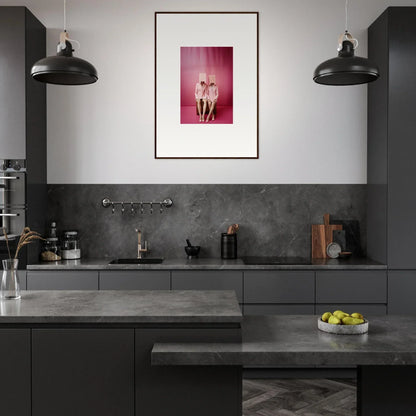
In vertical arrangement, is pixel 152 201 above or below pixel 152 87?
below

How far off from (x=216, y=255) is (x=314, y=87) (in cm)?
194

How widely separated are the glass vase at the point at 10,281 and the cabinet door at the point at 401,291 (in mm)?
3113

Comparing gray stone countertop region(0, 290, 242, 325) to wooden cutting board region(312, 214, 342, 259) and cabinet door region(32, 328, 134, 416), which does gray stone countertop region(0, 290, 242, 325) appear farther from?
wooden cutting board region(312, 214, 342, 259)

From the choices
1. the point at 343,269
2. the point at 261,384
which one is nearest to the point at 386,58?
the point at 343,269

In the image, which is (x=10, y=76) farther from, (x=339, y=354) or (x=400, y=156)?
(x=339, y=354)

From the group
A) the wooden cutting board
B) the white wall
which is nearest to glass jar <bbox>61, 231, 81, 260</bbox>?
the white wall

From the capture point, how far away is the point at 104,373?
101 inches

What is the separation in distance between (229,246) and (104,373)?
2.53 m

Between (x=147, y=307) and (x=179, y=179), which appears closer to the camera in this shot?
(x=147, y=307)

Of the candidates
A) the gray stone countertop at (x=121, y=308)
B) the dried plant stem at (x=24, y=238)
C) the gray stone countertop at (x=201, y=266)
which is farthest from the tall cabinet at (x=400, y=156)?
the dried plant stem at (x=24, y=238)

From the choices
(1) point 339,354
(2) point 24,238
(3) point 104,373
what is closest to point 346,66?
(1) point 339,354

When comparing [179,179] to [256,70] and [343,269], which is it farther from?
[343,269]

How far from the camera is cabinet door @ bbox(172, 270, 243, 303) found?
14.8 ft

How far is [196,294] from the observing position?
10.1ft
